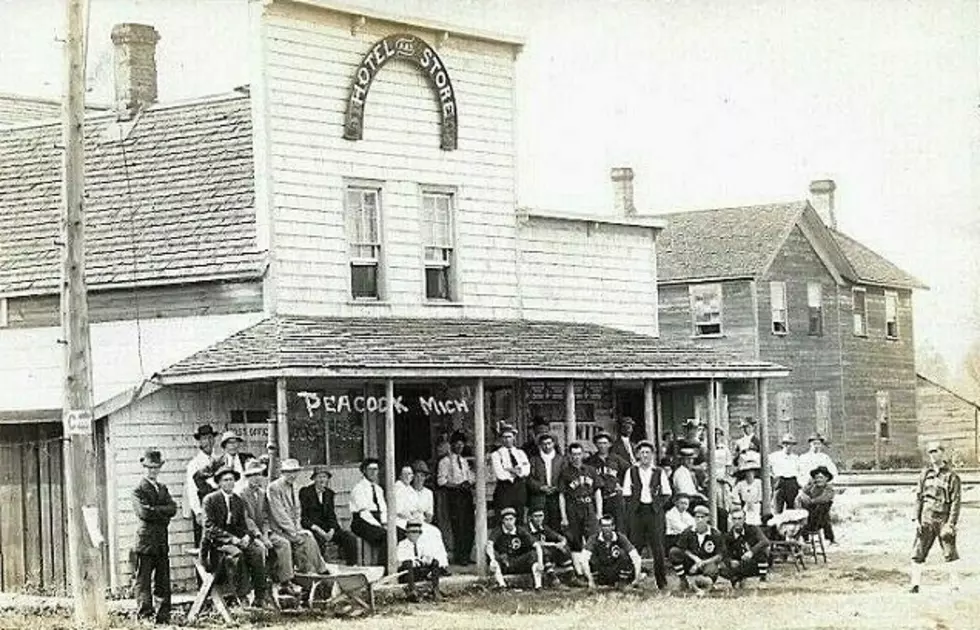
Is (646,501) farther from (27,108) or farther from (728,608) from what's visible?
(27,108)

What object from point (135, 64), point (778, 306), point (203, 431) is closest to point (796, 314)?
point (778, 306)

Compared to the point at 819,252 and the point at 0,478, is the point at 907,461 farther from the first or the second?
the point at 0,478

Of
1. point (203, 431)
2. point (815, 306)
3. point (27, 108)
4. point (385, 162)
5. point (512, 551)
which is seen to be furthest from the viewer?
point (815, 306)

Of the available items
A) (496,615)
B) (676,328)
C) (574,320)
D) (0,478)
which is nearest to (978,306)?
(574,320)

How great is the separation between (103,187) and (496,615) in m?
8.36

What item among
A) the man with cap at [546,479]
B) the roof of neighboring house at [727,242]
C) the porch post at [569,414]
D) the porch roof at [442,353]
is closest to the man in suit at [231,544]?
the porch roof at [442,353]

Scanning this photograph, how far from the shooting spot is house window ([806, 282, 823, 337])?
40.9 m

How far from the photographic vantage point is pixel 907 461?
42.4 m

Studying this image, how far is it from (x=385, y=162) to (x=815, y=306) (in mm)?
22373

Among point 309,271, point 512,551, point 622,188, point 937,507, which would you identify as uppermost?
point 622,188

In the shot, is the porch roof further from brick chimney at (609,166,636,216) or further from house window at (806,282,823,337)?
brick chimney at (609,166,636,216)

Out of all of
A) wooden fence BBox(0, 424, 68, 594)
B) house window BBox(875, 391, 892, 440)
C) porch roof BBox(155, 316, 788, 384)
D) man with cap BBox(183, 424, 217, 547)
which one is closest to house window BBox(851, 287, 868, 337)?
house window BBox(875, 391, 892, 440)

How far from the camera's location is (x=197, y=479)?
16984mm

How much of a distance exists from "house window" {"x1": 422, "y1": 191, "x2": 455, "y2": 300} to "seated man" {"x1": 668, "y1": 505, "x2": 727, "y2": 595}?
190 inches
